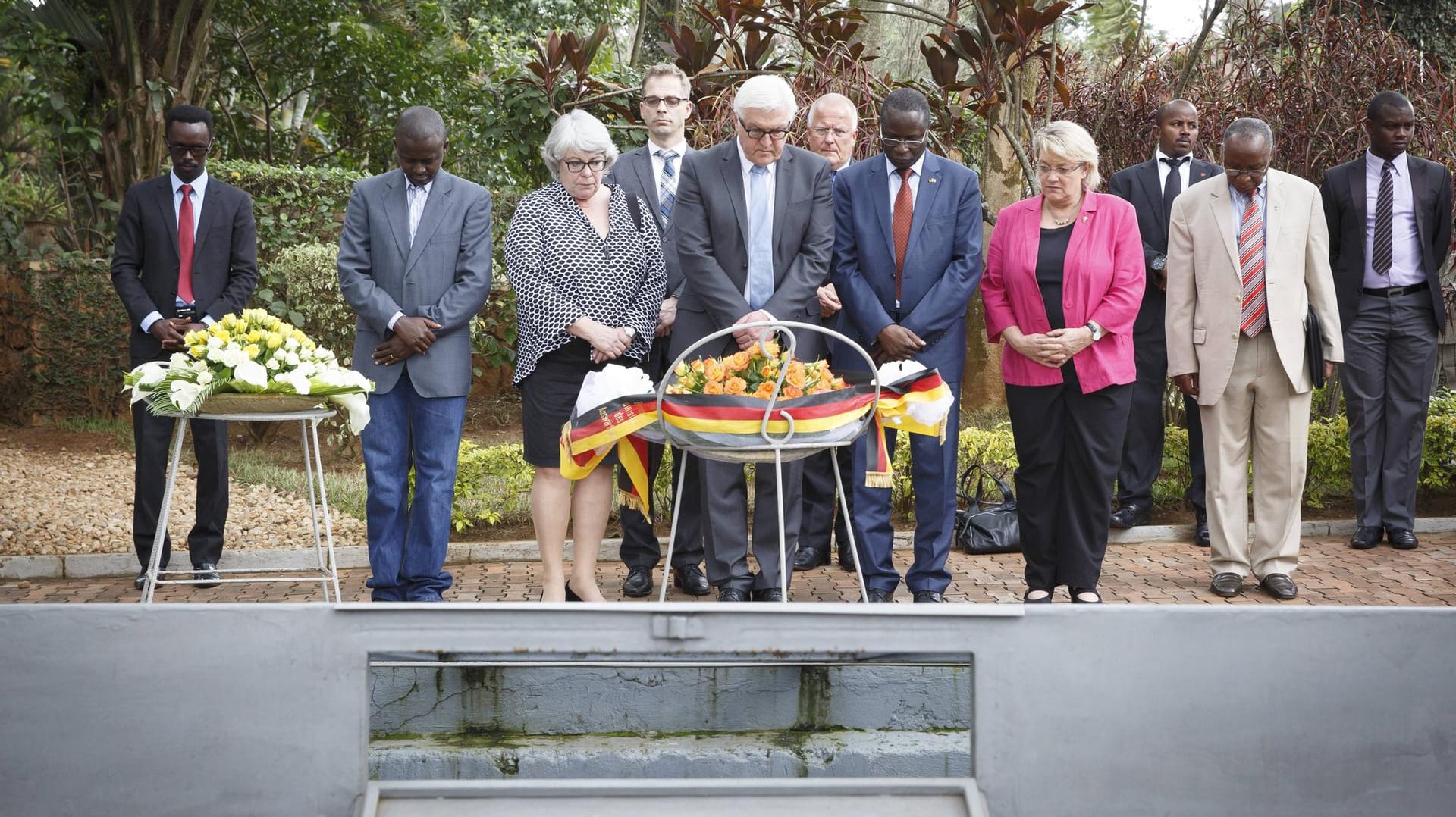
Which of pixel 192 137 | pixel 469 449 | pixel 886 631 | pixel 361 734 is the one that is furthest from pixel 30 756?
pixel 469 449

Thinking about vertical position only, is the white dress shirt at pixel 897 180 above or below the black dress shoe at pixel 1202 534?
above

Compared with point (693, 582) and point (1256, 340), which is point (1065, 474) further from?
point (693, 582)

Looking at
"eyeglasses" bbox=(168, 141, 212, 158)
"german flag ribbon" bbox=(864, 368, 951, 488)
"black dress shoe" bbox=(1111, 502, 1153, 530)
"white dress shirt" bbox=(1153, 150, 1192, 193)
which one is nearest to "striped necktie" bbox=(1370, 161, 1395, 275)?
"white dress shirt" bbox=(1153, 150, 1192, 193)

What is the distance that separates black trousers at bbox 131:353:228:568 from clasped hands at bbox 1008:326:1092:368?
12.3 feet

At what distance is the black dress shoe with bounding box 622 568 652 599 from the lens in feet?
20.7

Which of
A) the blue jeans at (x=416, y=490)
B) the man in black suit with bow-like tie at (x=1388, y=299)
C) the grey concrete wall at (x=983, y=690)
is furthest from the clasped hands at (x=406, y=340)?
the man in black suit with bow-like tie at (x=1388, y=299)

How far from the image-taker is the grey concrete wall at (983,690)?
3176 millimetres

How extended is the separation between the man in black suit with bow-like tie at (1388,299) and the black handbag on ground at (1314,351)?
3.97ft

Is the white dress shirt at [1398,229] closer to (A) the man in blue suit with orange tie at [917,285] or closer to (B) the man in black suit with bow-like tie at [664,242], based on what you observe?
(A) the man in blue suit with orange tie at [917,285]

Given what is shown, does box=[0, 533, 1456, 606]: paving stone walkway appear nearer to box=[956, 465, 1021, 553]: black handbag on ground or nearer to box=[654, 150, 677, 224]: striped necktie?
box=[956, 465, 1021, 553]: black handbag on ground

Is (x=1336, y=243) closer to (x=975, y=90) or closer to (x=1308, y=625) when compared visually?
(x=975, y=90)

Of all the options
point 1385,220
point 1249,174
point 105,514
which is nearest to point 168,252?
point 105,514

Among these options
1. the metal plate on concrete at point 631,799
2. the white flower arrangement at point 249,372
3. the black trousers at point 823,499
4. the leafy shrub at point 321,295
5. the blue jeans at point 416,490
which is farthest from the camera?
the leafy shrub at point 321,295

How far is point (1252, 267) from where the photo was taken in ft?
20.5
